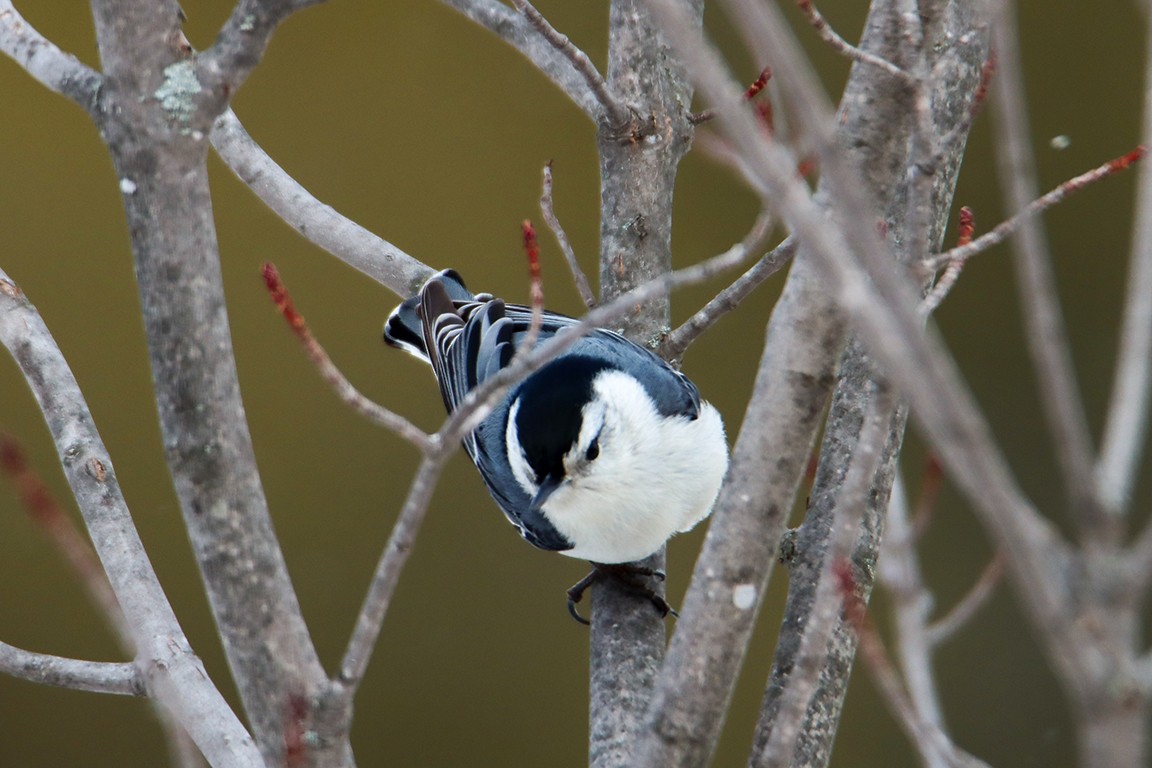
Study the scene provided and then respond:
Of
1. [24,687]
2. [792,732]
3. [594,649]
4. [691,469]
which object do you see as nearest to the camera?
[792,732]

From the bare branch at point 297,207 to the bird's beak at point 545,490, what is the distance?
1.24 feet

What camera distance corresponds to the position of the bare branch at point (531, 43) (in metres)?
1.32

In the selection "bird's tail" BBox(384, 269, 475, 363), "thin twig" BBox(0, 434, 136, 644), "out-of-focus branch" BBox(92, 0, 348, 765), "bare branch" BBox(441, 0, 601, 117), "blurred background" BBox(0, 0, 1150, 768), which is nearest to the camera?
"thin twig" BBox(0, 434, 136, 644)

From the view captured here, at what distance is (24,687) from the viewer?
2.35 m

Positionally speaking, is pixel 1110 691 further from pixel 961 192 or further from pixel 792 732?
pixel 961 192

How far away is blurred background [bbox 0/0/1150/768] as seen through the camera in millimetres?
2289

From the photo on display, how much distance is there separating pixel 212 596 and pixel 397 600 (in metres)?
1.87

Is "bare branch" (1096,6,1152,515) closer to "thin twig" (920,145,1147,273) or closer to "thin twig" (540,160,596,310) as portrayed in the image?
"thin twig" (920,145,1147,273)

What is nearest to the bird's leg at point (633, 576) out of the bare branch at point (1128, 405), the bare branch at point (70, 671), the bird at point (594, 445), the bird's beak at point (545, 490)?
the bird at point (594, 445)

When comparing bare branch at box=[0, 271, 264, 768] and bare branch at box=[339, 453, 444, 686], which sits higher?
bare branch at box=[0, 271, 264, 768]

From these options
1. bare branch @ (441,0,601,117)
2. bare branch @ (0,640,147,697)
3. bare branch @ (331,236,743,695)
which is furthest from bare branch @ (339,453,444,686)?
Answer: bare branch @ (441,0,601,117)

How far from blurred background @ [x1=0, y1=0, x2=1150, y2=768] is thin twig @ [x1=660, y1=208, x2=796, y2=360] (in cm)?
111

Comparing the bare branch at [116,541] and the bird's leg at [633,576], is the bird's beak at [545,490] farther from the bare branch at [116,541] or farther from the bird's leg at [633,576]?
the bare branch at [116,541]

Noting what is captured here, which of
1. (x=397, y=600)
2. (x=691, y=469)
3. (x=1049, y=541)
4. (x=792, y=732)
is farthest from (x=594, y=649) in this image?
(x=397, y=600)
